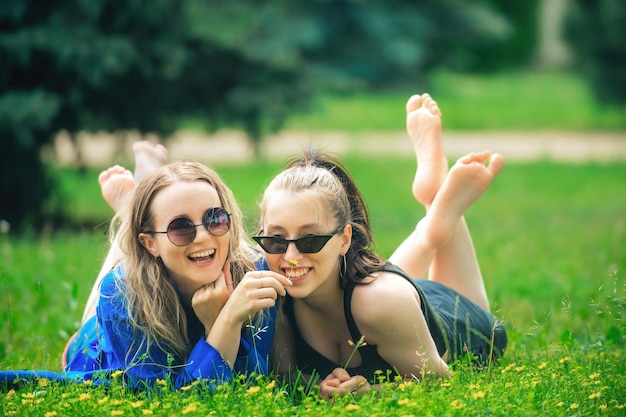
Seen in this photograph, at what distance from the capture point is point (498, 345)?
14.3 feet

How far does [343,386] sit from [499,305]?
2.15 m

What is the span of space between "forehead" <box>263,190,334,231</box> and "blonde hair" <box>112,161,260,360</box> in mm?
231

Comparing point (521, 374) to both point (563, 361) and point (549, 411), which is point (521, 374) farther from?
point (549, 411)

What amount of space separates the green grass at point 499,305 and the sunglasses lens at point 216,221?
1.96 ft

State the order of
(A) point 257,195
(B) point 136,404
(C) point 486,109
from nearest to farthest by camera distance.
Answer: (B) point 136,404 → (A) point 257,195 → (C) point 486,109

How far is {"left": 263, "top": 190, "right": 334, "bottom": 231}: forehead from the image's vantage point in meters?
3.64

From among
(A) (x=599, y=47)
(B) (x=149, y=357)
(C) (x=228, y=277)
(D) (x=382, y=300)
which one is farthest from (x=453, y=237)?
(A) (x=599, y=47)

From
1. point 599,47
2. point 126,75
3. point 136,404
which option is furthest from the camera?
point 599,47

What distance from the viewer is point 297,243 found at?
361cm

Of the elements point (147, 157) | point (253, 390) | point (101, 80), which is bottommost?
point (253, 390)

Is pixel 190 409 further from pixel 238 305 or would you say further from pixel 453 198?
pixel 453 198

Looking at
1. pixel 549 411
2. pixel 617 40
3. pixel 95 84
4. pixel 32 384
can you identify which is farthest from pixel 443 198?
pixel 617 40

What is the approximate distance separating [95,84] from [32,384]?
4735mm

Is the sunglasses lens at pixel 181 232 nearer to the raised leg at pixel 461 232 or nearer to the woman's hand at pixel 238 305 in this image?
the woman's hand at pixel 238 305
